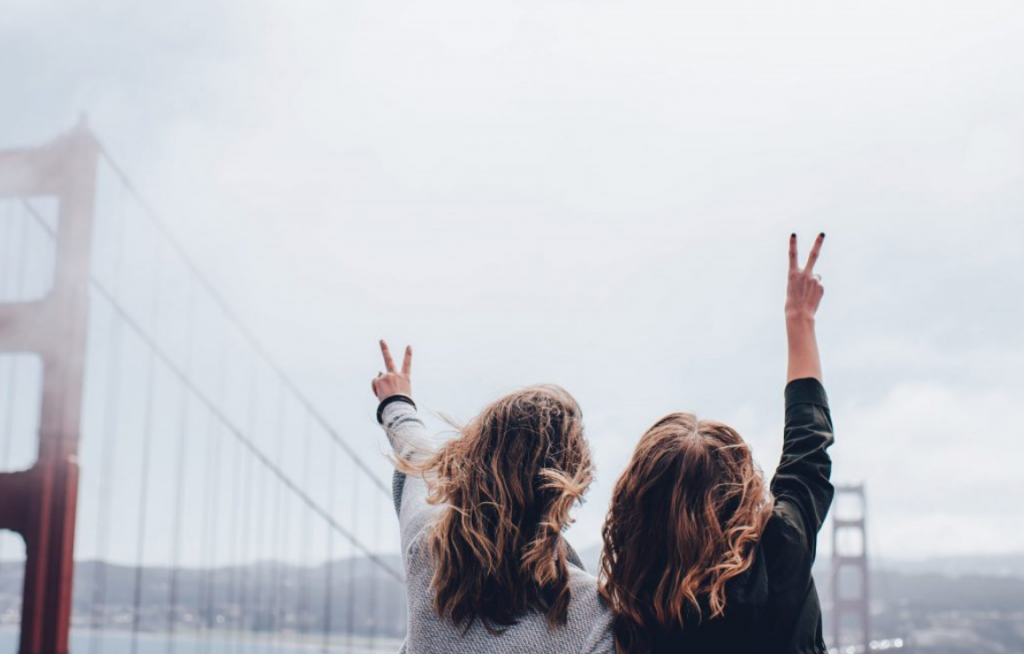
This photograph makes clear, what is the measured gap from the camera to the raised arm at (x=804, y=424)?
127 cm

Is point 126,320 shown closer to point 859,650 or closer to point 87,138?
point 87,138

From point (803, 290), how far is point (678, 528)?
0.43 metres

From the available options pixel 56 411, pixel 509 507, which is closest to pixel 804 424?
pixel 509 507

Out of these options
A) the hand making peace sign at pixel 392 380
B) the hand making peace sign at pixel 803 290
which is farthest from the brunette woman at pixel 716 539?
the hand making peace sign at pixel 392 380

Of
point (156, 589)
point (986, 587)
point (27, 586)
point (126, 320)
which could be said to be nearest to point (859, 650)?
point (986, 587)

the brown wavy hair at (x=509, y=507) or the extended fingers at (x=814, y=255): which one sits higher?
the extended fingers at (x=814, y=255)

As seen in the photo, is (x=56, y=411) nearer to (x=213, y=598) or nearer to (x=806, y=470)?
(x=806, y=470)

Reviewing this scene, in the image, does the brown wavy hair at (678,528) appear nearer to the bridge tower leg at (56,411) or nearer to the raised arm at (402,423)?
the raised arm at (402,423)

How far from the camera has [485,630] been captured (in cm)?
124

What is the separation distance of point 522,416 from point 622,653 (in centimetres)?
32

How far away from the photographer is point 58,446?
12.9 feet

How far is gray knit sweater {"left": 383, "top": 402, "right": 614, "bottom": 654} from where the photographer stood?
→ 1.22 meters

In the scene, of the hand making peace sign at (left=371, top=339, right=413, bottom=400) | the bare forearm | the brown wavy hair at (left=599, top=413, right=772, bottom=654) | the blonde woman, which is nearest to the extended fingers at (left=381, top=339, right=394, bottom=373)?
the hand making peace sign at (left=371, top=339, right=413, bottom=400)

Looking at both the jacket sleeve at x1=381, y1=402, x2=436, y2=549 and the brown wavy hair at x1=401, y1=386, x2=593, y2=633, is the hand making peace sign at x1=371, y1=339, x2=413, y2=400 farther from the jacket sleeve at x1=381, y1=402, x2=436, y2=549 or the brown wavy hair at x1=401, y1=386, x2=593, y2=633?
the brown wavy hair at x1=401, y1=386, x2=593, y2=633
